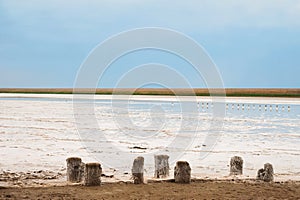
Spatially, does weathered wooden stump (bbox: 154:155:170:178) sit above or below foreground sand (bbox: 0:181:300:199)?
above

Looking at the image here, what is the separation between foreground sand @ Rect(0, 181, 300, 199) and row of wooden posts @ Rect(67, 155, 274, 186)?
0.18 meters

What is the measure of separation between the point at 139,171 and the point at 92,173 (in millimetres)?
911

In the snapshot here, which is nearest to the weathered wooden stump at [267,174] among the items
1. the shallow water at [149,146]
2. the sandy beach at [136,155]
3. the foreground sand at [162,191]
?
the sandy beach at [136,155]

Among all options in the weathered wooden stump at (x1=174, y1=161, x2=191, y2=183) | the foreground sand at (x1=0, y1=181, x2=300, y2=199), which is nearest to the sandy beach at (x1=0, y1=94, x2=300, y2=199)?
the foreground sand at (x1=0, y1=181, x2=300, y2=199)

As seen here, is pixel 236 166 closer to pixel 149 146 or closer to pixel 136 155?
pixel 136 155

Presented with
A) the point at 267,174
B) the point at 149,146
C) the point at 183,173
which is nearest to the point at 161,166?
the point at 183,173

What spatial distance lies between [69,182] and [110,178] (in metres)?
1.02

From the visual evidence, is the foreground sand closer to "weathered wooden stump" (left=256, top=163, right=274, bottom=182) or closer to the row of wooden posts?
the row of wooden posts

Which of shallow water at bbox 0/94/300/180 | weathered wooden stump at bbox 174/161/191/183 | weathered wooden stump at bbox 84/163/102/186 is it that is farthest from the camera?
shallow water at bbox 0/94/300/180

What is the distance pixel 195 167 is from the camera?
37.4ft

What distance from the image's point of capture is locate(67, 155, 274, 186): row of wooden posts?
8.23m

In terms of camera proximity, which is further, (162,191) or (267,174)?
(267,174)

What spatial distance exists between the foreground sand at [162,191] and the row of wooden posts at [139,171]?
6.9 inches

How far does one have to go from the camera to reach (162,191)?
26.1ft
